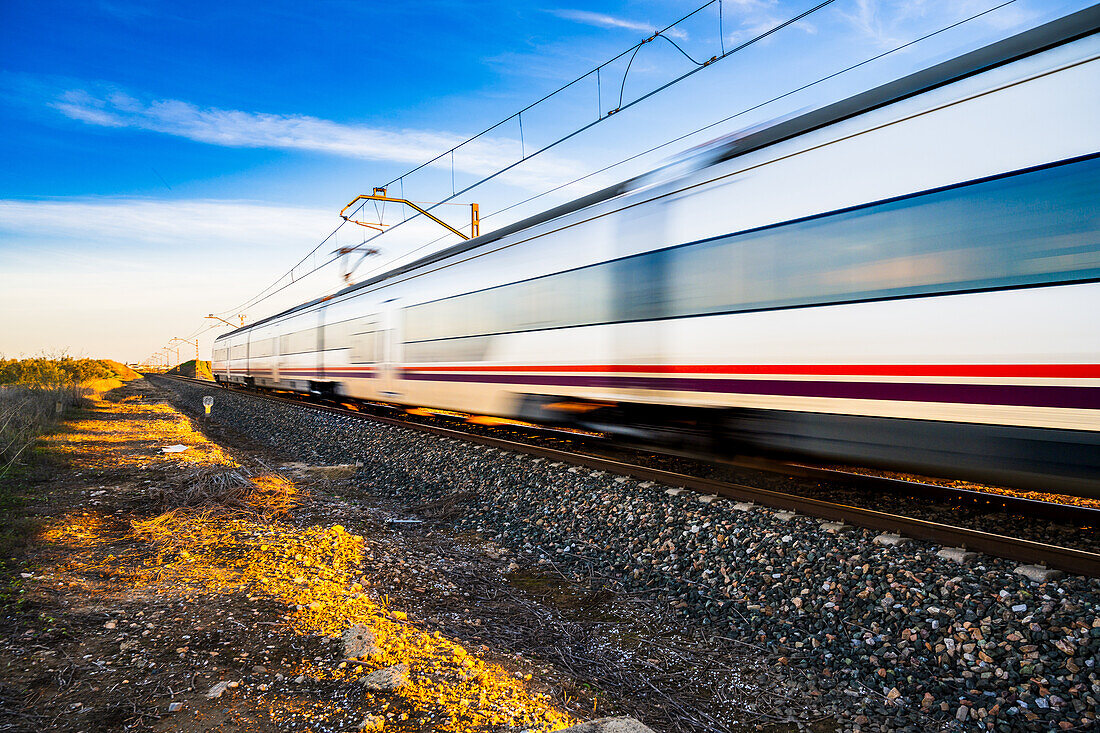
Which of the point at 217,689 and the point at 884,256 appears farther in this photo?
the point at 884,256

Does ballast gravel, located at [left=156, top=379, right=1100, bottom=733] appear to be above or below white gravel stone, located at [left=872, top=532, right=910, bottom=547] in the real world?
below

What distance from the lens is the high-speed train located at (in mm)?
3703

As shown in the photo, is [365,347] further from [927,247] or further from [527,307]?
[927,247]

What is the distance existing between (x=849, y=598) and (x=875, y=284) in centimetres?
232

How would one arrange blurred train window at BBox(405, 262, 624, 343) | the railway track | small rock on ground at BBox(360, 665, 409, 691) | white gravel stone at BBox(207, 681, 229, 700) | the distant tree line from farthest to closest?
the distant tree line
blurred train window at BBox(405, 262, 624, 343)
the railway track
small rock on ground at BBox(360, 665, 409, 691)
white gravel stone at BBox(207, 681, 229, 700)

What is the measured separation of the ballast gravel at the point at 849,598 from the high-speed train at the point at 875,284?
806 mm

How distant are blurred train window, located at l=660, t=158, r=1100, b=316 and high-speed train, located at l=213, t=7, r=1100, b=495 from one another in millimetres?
12

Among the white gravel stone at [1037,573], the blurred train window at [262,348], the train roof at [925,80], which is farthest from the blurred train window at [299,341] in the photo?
the white gravel stone at [1037,573]

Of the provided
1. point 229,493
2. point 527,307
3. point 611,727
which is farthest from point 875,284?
point 229,493

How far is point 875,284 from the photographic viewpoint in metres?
4.54

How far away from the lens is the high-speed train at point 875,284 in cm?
370

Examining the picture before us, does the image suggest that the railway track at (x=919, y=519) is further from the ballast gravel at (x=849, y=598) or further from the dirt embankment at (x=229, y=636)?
the dirt embankment at (x=229, y=636)

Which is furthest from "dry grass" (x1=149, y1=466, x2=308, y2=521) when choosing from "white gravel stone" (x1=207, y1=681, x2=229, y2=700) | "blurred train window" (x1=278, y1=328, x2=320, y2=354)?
"blurred train window" (x1=278, y1=328, x2=320, y2=354)

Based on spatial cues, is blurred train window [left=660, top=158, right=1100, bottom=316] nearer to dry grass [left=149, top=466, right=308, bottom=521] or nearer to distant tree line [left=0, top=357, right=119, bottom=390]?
dry grass [left=149, top=466, right=308, bottom=521]
